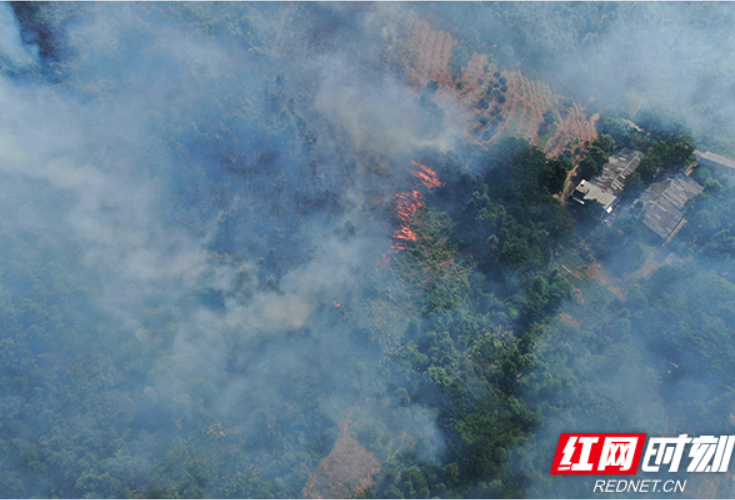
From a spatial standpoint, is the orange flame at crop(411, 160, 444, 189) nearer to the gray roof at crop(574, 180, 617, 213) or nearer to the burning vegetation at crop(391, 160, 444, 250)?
the burning vegetation at crop(391, 160, 444, 250)

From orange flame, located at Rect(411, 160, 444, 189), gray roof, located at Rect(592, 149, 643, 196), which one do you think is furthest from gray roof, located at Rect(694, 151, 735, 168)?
orange flame, located at Rect(411, 160, 444, 189)

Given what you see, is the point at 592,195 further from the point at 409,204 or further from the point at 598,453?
the point at 598,453

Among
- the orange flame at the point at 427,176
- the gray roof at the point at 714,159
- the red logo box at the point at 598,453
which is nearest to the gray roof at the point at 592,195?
the gray roof at the point at 714,159

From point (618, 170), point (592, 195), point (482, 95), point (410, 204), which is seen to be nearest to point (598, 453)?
point (592, 195)

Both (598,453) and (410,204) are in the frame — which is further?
(410,204)

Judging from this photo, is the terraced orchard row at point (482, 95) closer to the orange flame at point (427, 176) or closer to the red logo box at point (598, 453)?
the orange flame at point (427, 176)
